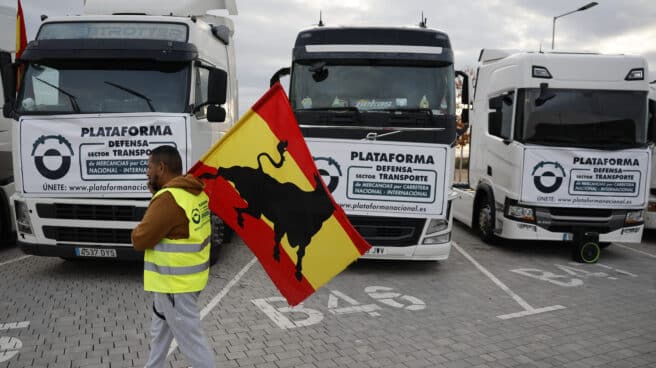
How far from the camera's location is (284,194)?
3975mm

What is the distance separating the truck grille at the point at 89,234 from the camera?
676cm

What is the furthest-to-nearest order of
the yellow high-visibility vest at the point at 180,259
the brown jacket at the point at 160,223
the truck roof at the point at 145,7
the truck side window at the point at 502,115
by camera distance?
the truck side window at the point at 502,115, the truck roof at the point at 145,7, the yellow high-visibility vest at the point at 180,259, the brown jacket at the point at 160,223

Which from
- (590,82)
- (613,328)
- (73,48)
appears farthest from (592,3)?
(73,48)

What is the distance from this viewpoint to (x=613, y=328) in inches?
225

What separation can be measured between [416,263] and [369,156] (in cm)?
228

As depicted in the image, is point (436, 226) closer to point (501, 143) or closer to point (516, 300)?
point (516, 300)

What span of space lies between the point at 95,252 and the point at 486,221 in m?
7.02

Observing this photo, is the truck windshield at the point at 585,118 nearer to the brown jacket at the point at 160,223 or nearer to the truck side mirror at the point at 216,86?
the truck side mirror at the point at 216,86

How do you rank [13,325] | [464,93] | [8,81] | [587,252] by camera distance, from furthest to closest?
[587,252], [464,93], [8,81], [13,325]

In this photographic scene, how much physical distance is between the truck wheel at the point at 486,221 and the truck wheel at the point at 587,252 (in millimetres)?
1559

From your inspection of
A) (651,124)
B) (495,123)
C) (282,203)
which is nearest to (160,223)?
(282,203)

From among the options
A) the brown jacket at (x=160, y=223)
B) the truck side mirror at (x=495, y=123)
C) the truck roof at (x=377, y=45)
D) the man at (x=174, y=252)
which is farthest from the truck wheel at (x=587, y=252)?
the brown jacket at (x=160, y=223)

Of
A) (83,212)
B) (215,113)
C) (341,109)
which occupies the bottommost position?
(83,212)

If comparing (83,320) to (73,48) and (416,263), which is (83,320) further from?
(416,263)
